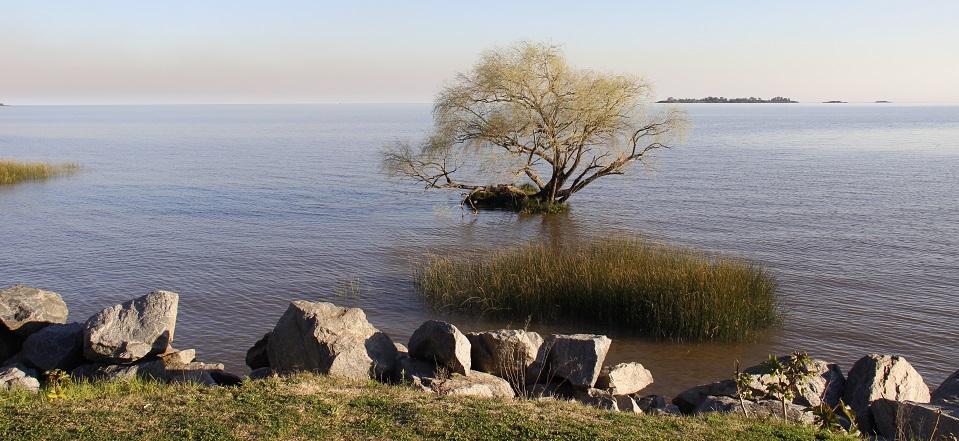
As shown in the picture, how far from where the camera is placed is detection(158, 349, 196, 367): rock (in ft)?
43.6

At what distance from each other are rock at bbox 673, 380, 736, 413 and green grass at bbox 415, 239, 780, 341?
367cm

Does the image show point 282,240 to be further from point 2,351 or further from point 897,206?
point 897,206

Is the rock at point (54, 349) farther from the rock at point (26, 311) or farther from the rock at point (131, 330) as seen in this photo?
the rock at point (26, 311)

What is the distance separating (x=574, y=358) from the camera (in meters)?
13.1

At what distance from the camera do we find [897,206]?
35781mm

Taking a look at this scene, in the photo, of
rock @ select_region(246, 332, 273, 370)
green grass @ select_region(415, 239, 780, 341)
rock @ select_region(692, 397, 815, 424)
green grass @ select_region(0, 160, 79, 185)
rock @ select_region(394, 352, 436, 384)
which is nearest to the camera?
rock @ select_region(692, 397, 815, 424)

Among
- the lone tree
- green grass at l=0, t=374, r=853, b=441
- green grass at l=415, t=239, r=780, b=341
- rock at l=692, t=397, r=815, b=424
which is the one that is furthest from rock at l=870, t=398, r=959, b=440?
the lone tree

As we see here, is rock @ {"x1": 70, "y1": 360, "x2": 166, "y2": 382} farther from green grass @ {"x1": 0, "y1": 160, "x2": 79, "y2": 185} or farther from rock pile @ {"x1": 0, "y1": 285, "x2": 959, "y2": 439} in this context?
green grass @ {"x1": 0, "y1": 160, "x2": 79, "y2": 185}

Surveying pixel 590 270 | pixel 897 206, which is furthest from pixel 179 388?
pixel 897 206

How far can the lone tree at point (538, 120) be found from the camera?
34.2m

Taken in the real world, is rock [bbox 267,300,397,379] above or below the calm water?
above

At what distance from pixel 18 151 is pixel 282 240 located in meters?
57.5

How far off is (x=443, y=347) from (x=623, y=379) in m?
3.01

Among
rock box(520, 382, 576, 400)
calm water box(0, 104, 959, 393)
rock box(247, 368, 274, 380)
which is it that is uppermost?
rock box(247, 368, 274, 380)
